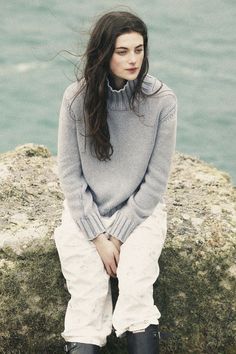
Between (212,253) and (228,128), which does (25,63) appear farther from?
(212,253)

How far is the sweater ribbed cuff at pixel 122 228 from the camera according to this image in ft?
9.07

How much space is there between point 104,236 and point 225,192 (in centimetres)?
75

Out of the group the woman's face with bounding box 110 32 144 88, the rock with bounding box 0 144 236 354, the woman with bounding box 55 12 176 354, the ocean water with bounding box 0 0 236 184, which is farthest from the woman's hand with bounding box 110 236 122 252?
the ocean water with bounding box 0 0 236 184

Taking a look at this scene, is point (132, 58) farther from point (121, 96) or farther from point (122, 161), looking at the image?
point (122, 161)

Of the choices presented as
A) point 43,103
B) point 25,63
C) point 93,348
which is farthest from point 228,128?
point 93,348

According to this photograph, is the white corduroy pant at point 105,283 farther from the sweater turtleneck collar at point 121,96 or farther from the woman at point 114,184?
the sweater turtleneck collar at point 121,96

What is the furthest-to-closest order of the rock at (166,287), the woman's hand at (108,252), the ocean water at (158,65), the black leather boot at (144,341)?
the ocean water at (158,65) < the rock at (166,287) < the woman's hand at (108,252) < the black leather boot at (144,341)

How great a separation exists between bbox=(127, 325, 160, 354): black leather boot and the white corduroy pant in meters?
0.02

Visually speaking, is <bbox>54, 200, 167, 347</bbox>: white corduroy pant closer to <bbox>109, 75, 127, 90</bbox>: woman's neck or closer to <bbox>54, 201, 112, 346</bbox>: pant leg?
<bbox>54, 201, 112, 346</bbox>: pant leg

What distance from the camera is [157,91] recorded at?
9.12 feet

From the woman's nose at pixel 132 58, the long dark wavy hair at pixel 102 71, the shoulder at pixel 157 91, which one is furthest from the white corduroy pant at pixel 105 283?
the woman's nose at pixel 132 58

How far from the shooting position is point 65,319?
2.75 m

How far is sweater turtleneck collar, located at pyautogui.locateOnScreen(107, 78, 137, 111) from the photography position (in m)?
2.78

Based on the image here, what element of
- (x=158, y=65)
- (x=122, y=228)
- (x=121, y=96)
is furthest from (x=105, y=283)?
(x=158, y=65)
